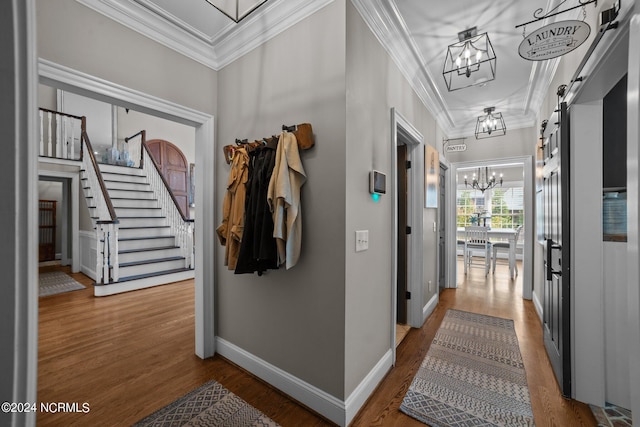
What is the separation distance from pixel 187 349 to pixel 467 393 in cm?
236

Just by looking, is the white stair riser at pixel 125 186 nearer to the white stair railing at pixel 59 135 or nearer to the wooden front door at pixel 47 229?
the white stair railing at pixel 59 135

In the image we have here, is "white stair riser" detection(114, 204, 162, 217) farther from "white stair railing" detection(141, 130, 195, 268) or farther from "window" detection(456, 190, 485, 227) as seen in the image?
"window" detection(456, 190, 485, 227)

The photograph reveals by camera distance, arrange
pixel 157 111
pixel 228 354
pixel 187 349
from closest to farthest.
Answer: pixel 157 111 → pixel 228 354 → pixel 187 349

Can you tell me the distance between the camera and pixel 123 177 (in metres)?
6.21

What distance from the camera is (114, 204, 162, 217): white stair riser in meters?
5.34

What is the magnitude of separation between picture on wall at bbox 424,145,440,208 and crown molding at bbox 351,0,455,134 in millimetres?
605

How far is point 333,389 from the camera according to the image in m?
A: 1.67

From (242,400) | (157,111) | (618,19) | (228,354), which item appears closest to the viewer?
(618,19)

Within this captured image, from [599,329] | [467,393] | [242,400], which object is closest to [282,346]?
[242,400]

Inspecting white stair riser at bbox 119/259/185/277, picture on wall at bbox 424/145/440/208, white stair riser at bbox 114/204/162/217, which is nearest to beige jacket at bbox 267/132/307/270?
picture on wall at bbox 424/145/440/208

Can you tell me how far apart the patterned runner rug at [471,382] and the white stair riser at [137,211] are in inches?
226

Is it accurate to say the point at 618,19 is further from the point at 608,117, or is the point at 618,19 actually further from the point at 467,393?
the point at 467,393

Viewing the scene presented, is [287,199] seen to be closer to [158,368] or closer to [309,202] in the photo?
[309,202]

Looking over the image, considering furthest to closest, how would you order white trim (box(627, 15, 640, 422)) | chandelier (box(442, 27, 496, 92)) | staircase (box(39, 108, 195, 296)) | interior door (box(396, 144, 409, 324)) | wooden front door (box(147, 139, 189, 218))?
wooden front door (box(147, 139, 189, 218))
staircase (box(39, 108, 195, 296))
interior door (box(396, 144, 409, 324))
chandelier (box(442, 27, 496, 92))
white trim (box(627, 15, 640, 422))
